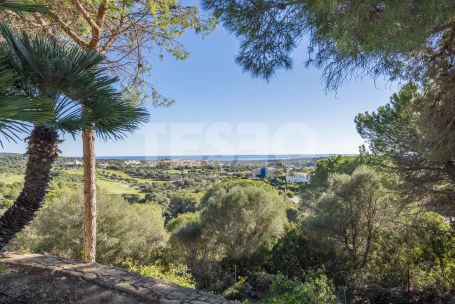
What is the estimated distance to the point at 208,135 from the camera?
12.6 m

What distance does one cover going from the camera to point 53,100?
1.69 metres

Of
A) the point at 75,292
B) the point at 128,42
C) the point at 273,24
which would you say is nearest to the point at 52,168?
the point at 75,292

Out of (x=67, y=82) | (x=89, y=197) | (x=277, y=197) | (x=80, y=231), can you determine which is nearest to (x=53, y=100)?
(x=67, y=82)

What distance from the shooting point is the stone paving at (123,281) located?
2732 mm

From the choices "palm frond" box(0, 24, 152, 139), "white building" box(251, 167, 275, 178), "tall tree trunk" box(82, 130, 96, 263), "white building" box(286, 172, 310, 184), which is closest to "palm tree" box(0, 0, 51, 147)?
"palm frond" box(0, 24, 152, 139)

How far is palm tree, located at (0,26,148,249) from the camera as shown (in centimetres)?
165

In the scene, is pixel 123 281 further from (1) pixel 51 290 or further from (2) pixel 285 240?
(2) pixel 285 240

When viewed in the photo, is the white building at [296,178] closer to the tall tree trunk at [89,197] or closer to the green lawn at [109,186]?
the green lawn at [109,186]

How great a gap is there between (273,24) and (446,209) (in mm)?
5817

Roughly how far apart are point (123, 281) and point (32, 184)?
66.4 inches

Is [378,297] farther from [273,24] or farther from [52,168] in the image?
[52,168]

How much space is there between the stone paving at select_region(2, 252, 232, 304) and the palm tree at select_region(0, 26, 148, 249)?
1363 mm

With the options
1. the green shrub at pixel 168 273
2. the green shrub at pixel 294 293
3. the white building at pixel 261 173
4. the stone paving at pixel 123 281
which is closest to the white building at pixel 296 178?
the white building at pixel 261 173

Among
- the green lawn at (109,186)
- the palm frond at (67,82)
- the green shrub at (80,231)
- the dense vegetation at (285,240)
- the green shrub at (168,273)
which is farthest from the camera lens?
the green lawn at (109,186)
